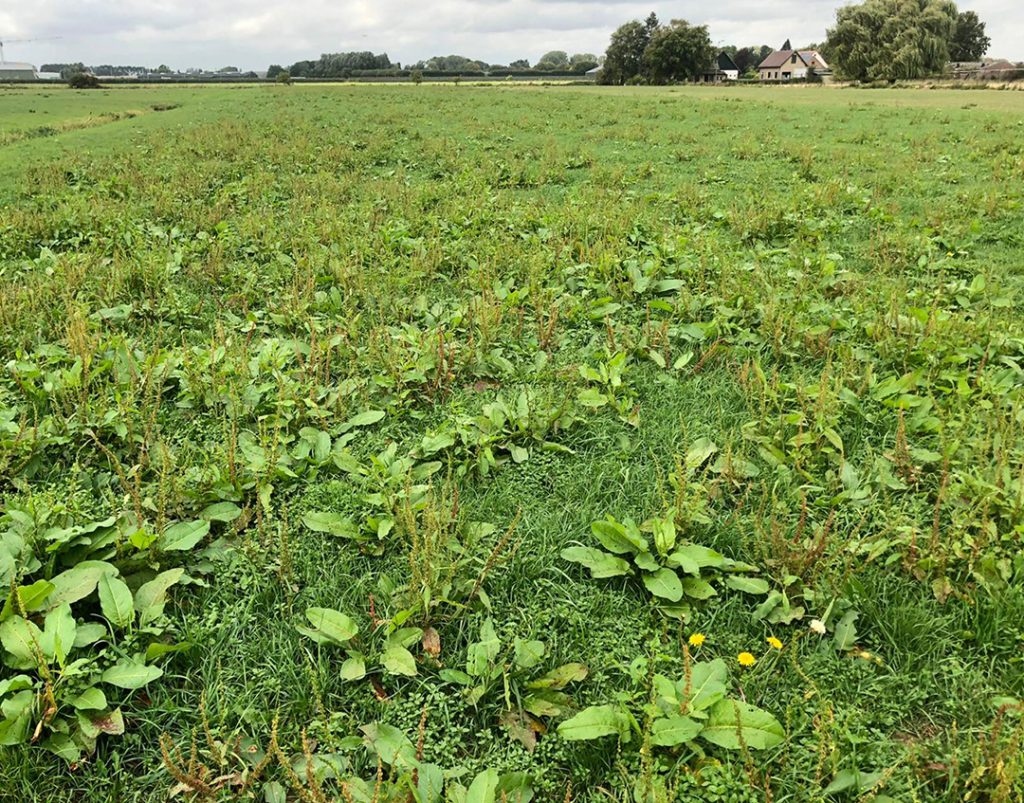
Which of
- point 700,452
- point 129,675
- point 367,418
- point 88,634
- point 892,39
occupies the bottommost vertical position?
point 129,675

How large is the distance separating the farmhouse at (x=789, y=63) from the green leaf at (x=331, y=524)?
130841mm

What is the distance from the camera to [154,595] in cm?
277

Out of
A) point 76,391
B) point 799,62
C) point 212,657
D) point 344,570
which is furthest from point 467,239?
point 799,62

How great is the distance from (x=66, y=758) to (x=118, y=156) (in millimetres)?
16991

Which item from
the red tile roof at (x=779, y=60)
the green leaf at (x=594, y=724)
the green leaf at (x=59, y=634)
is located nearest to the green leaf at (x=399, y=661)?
the green leaf at (x=594, y=724)

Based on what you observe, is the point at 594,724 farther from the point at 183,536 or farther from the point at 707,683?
the point at 183,536

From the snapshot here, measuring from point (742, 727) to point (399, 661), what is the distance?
1274 mm

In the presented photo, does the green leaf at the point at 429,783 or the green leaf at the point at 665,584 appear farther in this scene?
the green leaf at the point at 665,584

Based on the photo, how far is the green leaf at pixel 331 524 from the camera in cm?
322

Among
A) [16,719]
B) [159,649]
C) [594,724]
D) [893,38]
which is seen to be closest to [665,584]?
[594,724]

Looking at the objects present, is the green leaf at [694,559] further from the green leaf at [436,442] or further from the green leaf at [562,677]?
the green leaf at [436,442]

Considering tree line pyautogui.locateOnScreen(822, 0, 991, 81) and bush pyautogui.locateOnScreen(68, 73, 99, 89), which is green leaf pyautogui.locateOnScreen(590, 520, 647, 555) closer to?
tree line pyautogui.locateOnScreen(822, 0, 991, 81)

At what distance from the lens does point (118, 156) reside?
1549cm

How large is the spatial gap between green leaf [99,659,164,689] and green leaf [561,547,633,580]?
68.1 inches
